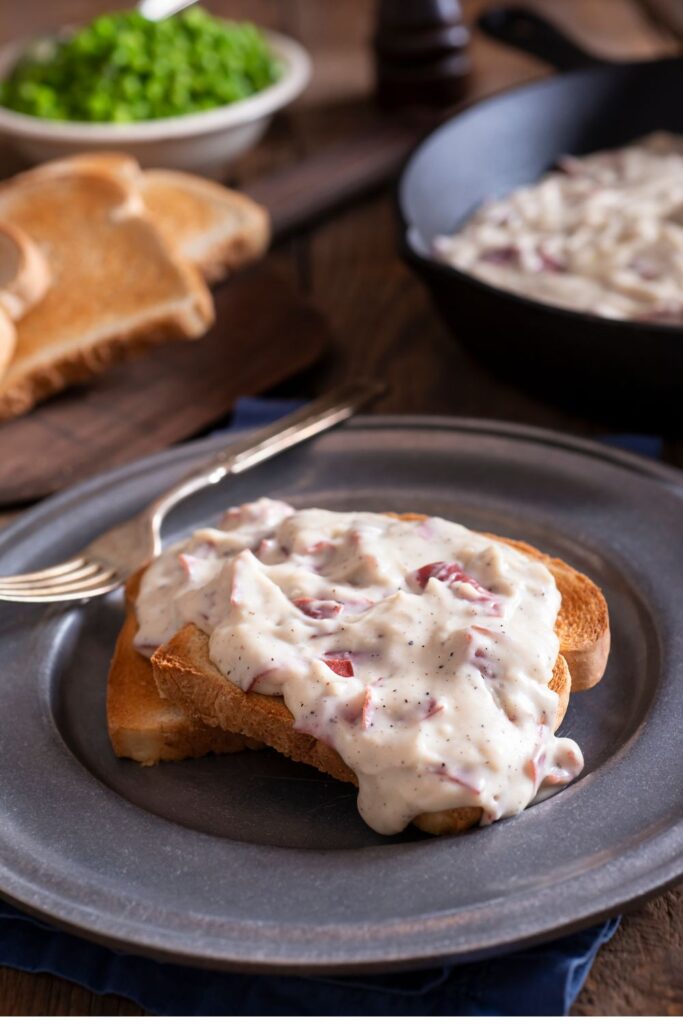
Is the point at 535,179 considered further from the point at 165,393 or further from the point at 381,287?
the point at 165,393

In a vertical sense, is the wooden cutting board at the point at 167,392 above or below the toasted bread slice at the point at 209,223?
below

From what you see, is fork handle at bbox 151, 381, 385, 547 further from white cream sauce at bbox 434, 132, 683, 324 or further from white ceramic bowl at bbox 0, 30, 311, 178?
white ceramic bowl at bbox 0, 30, 311, 178

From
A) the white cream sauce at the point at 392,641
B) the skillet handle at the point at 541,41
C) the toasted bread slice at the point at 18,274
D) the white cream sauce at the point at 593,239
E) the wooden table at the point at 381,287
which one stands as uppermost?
the skillet handle at the point at 541,41

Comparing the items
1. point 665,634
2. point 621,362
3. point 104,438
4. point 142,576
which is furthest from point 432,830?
point 104,438

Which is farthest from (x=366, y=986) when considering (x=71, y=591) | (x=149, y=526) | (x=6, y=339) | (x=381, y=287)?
(x=381, y=287)

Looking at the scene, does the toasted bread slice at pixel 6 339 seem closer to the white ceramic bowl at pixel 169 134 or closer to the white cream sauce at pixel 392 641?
the white ceramic bowl at pixel 169 134

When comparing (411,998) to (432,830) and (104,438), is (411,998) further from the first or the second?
(104,438)

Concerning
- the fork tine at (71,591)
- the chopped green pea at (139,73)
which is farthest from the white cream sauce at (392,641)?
the chopped green pea at (139,73)
